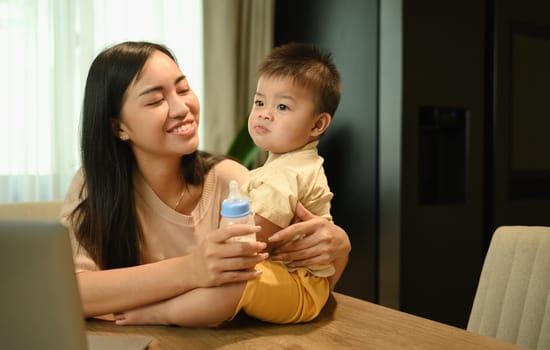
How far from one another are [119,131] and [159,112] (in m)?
0.16

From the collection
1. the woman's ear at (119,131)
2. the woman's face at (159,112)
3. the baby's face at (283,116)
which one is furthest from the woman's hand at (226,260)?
the woman's ear at (119,131)

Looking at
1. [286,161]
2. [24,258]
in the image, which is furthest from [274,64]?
[24,258]

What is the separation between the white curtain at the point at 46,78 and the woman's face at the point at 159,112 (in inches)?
51.1

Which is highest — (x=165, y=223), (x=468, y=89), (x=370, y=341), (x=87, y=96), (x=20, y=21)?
(x=20, y=21)

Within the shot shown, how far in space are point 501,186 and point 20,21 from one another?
237cm

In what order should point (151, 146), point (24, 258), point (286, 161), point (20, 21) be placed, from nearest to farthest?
point (24, 258) → point (286, 161) → point (151, 146) → point (20, 21)

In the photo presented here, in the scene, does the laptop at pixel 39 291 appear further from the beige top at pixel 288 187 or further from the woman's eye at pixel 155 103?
the woman's eye at pixel 155 103

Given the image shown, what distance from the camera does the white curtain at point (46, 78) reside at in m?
2.28

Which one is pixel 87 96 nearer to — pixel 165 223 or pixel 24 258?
pixel 165 223

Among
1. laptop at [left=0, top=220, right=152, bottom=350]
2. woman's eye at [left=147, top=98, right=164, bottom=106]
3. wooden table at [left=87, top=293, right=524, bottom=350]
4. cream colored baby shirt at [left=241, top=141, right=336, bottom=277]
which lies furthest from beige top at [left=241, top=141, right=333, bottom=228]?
→ laptop at [left=0, top=220, right=152, bottom=350]

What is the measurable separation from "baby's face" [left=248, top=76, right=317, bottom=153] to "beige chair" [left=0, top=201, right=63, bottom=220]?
27.4 inches

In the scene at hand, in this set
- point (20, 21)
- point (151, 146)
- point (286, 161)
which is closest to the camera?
point (286, 161)

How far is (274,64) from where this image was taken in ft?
3.64

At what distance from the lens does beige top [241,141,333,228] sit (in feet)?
3.12
